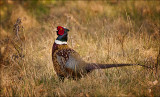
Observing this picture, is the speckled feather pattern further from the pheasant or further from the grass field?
the grass field

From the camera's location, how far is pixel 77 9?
23.8 feet

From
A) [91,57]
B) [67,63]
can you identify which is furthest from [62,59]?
[91,57]

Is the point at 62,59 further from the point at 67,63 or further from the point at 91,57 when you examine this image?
the point at 91,57

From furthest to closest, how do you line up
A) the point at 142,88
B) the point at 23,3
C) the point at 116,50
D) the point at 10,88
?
the point at 23,3, the point at 116,50, the point at 10,88, the point at 142,88

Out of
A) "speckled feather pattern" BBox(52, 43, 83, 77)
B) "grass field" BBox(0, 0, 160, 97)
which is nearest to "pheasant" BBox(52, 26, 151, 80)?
"speckled feather pattern" BBox(52, 43, 83, 77)

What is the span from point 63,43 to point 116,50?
147 cm

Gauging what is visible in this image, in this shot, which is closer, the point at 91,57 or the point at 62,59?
the point at 62,59

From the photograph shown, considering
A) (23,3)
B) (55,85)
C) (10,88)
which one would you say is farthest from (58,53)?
(23,3)

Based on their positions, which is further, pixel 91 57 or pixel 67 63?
pixel 91 57

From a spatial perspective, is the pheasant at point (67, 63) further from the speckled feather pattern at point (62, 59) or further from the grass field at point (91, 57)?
the grass field at point (91, 57)

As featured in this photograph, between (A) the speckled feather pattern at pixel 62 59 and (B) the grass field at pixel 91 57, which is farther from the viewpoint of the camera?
(A) the speckled feather pattern at pixel 62 59

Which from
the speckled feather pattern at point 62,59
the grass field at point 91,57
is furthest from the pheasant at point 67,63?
the grass field at point 91,57

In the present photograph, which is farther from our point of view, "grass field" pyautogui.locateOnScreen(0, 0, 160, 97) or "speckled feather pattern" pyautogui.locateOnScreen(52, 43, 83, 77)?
"speckled feather pattern" pyautogui.locateOnScreen(52, 43, 83, 77)

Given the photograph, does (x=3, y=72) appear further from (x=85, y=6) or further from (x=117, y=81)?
(x=85, y=6)
